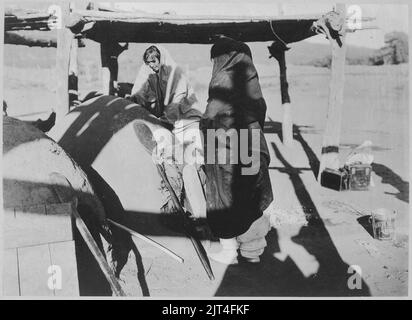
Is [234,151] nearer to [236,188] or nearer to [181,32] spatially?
[236,188]

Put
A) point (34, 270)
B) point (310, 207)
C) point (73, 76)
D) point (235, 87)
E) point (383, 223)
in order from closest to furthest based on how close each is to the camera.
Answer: point (34, 270)
point (235, 87)
point (383, 223)
point (310, 207)
point (73, 76)

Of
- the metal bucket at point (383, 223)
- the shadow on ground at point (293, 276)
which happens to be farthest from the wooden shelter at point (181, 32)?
the shadow on ground at point (293, 276)

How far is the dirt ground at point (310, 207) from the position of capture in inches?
145

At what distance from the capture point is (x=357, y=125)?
3.96m

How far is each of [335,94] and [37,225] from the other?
2797mm

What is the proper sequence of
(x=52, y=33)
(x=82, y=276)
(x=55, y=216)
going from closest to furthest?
(x=55, y=216) < (x=82, y=276) < (x=52, y=33)

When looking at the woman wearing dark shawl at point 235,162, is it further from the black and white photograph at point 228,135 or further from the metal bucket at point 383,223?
the metal bucket at point 383,223

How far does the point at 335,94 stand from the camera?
3.95 m

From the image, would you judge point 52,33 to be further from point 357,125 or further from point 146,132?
point 357,125

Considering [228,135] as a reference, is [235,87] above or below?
above

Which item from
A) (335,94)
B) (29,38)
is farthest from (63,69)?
(335,94)
